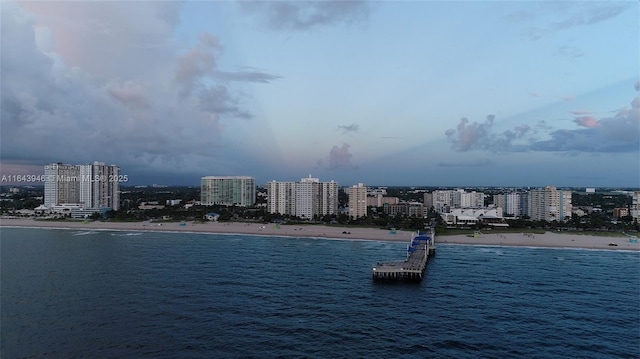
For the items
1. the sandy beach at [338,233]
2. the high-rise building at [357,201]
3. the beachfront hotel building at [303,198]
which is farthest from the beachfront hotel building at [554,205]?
the beachfront hotel building at [303,198]

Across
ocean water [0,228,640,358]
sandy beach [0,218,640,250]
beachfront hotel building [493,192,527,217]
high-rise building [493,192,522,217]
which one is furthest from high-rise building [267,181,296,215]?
high-rise building [493,192,522,217]

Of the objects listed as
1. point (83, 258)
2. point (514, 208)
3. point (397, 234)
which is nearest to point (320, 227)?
point (397, 234)

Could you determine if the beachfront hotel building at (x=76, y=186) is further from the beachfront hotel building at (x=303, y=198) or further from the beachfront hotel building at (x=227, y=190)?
the beachfront hotel building at (x=303, y=198)

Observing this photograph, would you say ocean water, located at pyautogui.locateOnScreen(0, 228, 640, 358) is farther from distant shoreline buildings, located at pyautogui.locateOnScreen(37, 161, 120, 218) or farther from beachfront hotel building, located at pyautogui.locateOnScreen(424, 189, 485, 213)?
beachfront hotel building, located at pyautogui.locateOnScreen(424, 189, 485, 213)

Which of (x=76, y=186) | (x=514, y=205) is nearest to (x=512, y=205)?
(x=514, y=205)

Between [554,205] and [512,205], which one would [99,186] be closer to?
[512,205]

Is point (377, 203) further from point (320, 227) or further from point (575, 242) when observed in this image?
point (575, 242)

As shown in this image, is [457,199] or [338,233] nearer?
[338,233]
